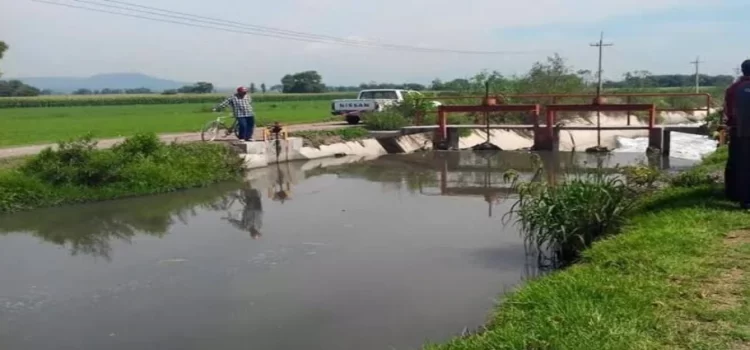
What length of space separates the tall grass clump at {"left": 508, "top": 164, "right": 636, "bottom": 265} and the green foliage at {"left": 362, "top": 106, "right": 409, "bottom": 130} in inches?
673

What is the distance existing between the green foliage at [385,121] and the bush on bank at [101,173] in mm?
9074

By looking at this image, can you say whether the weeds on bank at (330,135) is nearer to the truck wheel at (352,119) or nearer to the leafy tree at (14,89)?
the truck wheel at (352,119)

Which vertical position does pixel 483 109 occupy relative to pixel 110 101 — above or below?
below

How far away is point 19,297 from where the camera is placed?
27.6 feet

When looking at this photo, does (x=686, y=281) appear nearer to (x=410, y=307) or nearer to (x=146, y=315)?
(x=410, y=307)

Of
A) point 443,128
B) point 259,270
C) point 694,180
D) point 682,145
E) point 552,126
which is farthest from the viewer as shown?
point 682,145

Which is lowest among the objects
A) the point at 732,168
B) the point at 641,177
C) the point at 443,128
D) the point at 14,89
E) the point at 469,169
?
the point at 469,169

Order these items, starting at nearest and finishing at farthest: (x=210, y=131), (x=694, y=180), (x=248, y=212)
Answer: (x=694, y=180) → (x=248, y=212) → (x=210, y=131)

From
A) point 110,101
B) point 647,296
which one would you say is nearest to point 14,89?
point 110,101

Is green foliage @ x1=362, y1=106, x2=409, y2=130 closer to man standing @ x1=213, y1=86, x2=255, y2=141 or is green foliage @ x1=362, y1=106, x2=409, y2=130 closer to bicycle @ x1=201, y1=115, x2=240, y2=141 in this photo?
bicycle @ x1=201, y1=115, x2=240, y2=141

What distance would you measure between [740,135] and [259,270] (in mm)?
5689

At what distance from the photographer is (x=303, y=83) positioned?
96.4 m

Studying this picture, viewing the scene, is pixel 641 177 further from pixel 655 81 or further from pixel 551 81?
pixel 655 81

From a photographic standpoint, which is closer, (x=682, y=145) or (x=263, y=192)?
(x=263, y=192)
